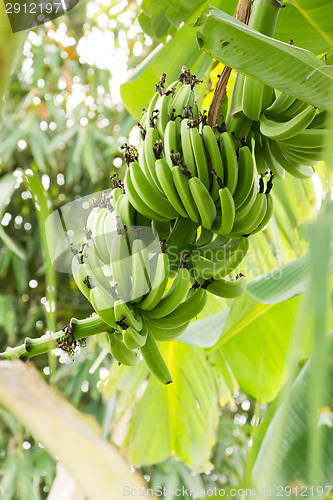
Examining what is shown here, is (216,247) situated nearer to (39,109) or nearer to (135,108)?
(135,108)

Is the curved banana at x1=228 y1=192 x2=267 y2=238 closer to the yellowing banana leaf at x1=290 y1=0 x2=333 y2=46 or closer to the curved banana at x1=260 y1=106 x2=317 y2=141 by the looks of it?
the curved banana at x1=260 y1=106 x2=317 y2=141

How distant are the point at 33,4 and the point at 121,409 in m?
1.08

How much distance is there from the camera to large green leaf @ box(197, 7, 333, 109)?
39 cm

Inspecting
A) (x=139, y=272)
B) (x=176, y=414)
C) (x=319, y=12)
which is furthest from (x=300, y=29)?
(x=176, y=414)

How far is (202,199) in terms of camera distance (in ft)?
1.62

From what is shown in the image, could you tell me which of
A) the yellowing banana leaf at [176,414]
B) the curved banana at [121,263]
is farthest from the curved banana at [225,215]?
the yellowing banana leaf at [176,414]

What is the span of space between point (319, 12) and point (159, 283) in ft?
1.03

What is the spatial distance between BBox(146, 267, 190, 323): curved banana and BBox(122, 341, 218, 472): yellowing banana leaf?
0.49m

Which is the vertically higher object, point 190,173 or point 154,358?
point 190,173

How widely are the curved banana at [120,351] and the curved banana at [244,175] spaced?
0.21 m

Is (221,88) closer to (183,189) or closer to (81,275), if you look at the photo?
(183,189)

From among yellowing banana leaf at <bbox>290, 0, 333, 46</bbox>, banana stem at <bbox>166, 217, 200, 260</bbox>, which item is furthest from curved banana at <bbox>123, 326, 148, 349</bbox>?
yellowing banana leaf at <bbox>290, 0, 333, 46</bbox>

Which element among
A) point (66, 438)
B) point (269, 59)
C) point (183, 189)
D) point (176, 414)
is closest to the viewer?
point (66, 438)

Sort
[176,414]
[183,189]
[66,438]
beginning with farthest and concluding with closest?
[176,414]
[183,189]
[66,438]
